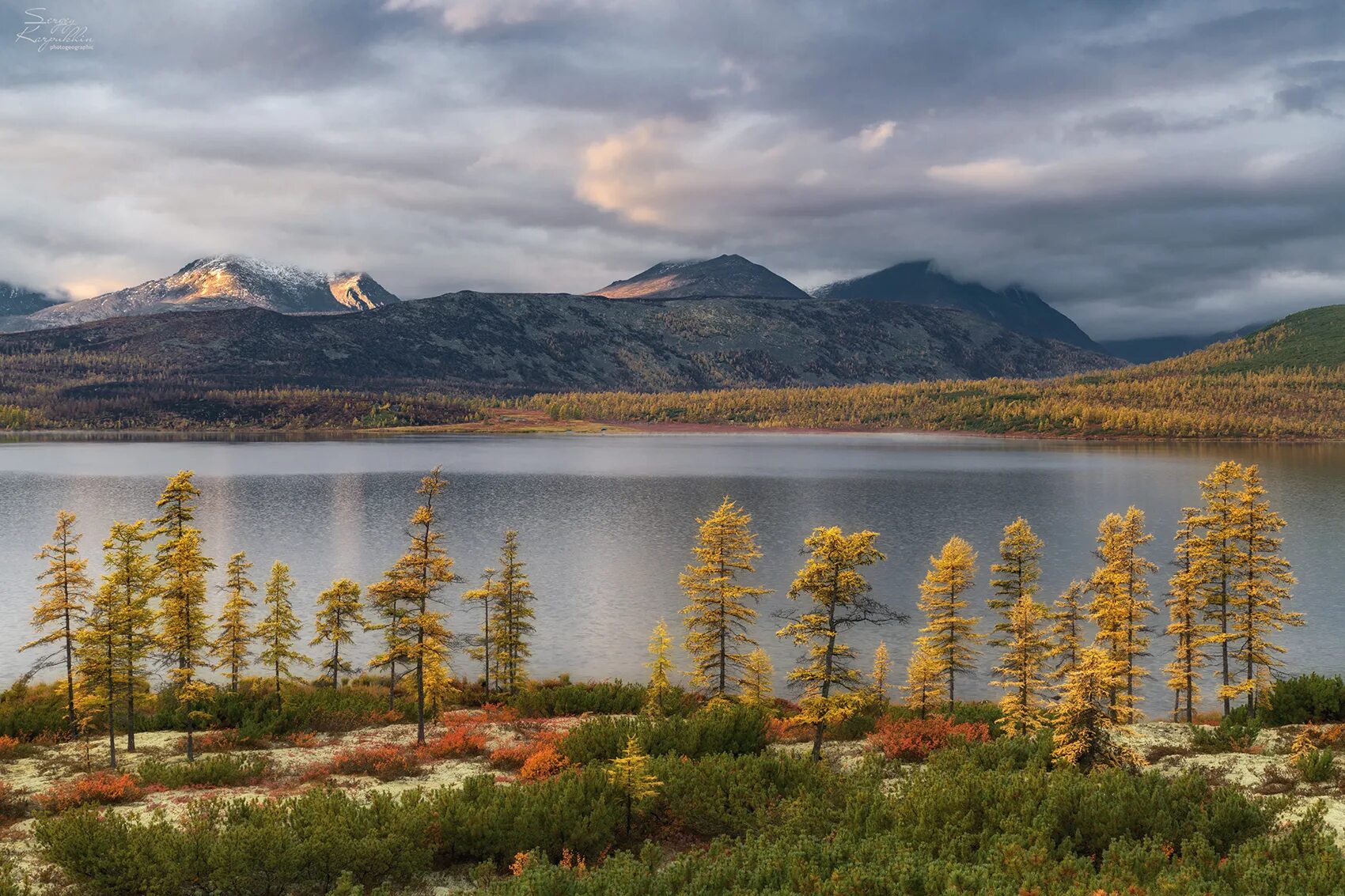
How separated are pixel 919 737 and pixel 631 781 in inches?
399

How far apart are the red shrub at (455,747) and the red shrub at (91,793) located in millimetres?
7295

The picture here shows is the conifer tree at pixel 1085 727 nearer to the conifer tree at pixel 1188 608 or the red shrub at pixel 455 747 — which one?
the red shrub at pixel 455 747

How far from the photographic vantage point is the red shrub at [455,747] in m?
25.3

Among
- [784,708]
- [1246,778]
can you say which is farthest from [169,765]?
[1246,778]

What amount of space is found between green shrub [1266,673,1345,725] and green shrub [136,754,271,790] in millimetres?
30246

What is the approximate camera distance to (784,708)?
36812 millimetres

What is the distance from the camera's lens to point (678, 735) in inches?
914

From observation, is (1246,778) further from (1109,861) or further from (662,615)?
(662,615)

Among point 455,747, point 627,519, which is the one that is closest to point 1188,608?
point 455,747

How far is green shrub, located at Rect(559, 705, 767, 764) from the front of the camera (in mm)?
22578

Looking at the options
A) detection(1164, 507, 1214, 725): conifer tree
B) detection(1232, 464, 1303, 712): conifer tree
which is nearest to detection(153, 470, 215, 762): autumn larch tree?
detection(1164, 507, 1214, 725): conifer tree

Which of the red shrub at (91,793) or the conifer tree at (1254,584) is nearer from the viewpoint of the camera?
the red shrub at (91,793)

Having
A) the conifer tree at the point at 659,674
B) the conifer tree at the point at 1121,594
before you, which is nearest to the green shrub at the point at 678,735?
the conifer tree at the point at 659,674

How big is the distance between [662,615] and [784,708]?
24.9m
